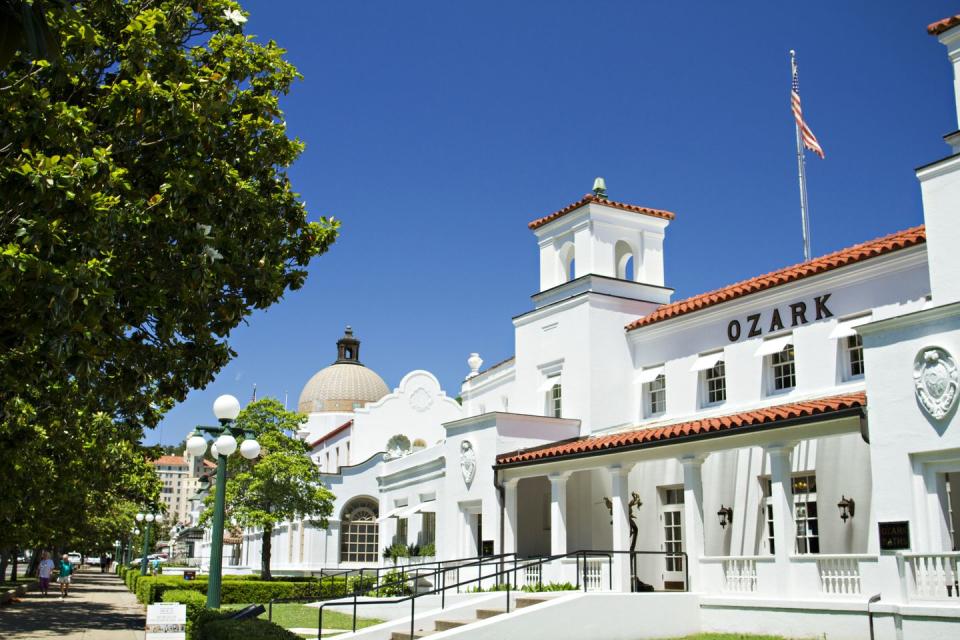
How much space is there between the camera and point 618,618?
58.8 feet

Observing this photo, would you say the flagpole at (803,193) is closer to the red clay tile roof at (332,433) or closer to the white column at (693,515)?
the white column at (693,515)

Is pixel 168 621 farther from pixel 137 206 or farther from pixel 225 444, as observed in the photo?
pixel 137 206

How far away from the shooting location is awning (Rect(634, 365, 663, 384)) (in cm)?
2484

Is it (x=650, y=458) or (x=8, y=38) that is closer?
(x=8, y=38)

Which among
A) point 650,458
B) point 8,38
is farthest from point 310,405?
point 8,38

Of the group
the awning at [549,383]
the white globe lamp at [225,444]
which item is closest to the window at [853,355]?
the awning at [549,383]

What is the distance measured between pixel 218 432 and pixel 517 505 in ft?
37.0

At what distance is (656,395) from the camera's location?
82.7ft

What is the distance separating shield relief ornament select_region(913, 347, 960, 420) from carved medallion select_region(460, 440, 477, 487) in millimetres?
13029

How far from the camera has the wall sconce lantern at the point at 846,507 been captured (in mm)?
18531

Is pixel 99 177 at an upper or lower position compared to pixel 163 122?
lower

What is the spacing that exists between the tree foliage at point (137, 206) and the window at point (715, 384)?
39.2 feet

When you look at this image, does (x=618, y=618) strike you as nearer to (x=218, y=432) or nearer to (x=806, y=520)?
(x=806, y=520)

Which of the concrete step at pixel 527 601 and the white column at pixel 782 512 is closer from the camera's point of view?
the white column at pixel 782 512
